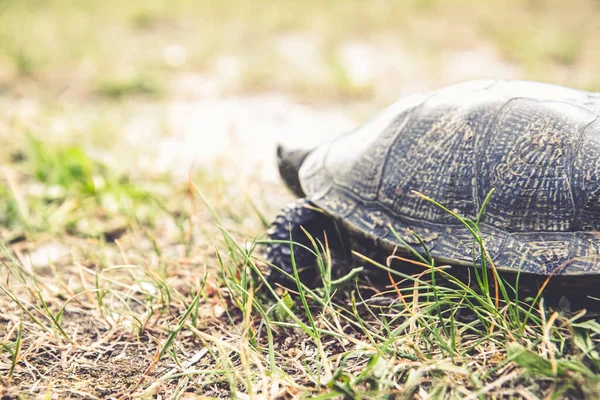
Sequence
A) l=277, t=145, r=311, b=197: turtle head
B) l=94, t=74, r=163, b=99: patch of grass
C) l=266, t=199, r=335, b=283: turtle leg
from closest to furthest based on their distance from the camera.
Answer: l=266, t=199, r=335, b=283: turtle leg, l=277, t=145, r=311, b=197: turtle head, l=94, t=74, r=163, b=99: patch of grass

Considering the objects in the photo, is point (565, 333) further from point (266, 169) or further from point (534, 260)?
point (266, 169)

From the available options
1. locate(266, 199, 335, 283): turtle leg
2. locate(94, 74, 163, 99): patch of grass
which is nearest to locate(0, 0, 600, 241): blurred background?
locate(94, 74, 163, 99): patch of grass

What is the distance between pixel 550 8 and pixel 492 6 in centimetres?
87

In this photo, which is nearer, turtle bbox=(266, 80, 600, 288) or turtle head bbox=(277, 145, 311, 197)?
turtle bbox=(266, 80, 600, 288)

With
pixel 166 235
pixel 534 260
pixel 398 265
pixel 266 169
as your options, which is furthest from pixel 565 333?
pixel 266 169

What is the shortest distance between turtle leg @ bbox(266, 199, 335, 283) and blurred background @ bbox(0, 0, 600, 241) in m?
0.97

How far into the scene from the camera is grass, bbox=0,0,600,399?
1.33 meters

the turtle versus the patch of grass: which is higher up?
the patch of grass

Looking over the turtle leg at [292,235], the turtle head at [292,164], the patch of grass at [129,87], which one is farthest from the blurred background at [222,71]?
the turtle leg at [292,235]

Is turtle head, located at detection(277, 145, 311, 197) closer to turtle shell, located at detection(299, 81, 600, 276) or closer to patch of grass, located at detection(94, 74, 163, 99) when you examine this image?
turtle shell, located at detection(299, 81, 600, 276)

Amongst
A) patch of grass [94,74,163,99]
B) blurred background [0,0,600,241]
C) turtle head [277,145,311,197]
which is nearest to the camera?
turtle head [277,145,311,197]

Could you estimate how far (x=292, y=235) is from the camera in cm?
196

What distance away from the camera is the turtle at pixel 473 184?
1.54 meters

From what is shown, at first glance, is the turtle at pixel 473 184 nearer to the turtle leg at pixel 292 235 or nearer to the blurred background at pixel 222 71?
the turtle leg at pixel 292 235
